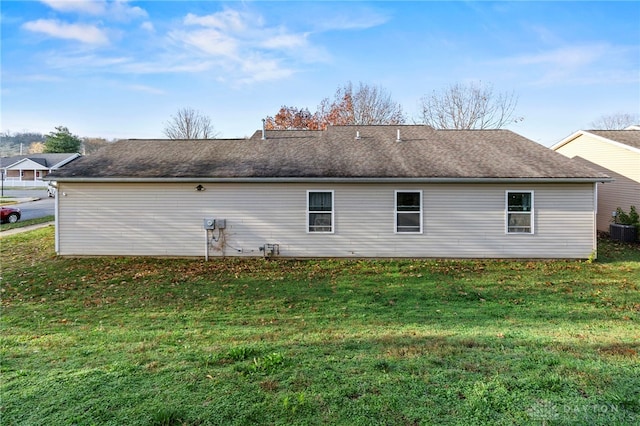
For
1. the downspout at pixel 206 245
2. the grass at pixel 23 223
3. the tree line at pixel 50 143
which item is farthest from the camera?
the tree line at pixel 50 143

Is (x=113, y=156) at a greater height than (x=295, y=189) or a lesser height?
greater

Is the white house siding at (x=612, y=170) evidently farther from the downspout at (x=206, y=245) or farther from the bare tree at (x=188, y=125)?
the bare tree at (x=188, y=125)

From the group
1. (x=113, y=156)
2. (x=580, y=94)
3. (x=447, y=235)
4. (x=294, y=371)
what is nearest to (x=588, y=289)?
(x=447, y=235)

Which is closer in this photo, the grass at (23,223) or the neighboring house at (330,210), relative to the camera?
the neighboring house at (330,210)

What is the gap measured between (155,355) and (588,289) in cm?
872

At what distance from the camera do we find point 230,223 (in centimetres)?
1080

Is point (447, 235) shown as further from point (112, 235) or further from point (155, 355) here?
point (112, 235)

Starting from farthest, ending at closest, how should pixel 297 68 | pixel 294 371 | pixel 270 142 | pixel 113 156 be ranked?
pixel 297 68
pixel 270 142
pixel 113 156
pixel 294 371

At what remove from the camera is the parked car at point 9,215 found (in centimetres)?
1814

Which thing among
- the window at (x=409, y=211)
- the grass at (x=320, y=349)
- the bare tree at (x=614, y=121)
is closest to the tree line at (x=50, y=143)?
the window at (x=409, y=211)

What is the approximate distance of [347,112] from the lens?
31.3 metres

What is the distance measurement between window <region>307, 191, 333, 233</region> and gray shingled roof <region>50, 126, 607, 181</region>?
2.23ft

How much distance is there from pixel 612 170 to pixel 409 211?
10852mm

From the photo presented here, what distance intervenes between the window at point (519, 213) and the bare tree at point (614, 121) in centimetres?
5120
